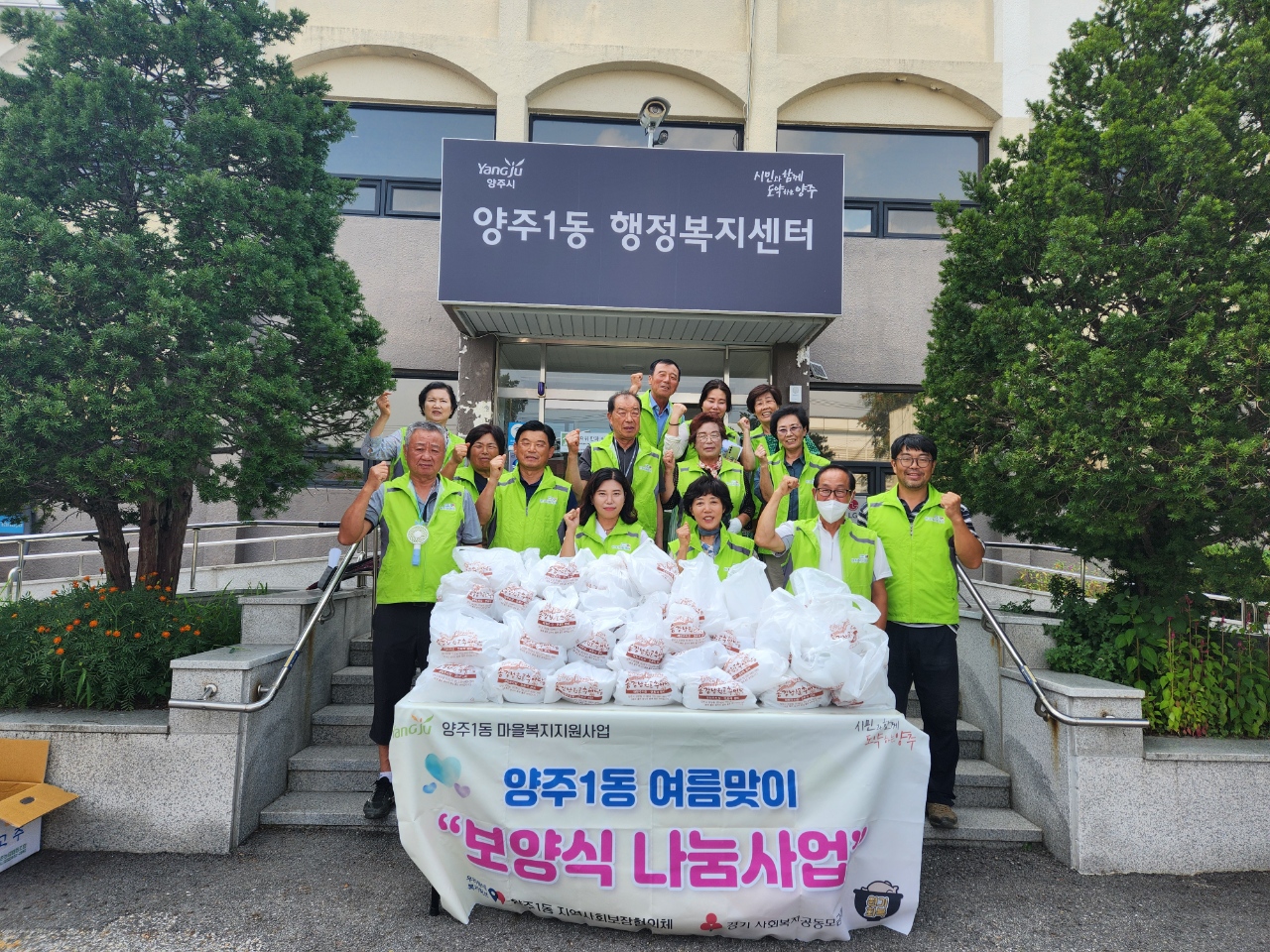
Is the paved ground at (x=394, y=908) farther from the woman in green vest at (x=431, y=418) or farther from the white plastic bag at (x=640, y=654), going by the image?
the woman in green vest at (x=431, y=418)

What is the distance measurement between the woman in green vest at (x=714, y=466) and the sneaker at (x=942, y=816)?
1.80m

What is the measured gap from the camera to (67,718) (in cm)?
389

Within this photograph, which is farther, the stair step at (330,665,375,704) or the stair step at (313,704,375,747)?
the stair step at (330,665,375,704)

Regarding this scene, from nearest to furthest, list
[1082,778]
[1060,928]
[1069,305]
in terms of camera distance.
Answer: [1060,928]
[1082,778]
[1069,305]

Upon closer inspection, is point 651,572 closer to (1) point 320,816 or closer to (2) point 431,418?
(2) point 431,418

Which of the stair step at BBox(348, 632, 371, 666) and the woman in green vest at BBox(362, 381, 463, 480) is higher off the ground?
the woman in green vest at BBox(362, 381, 463, 480)

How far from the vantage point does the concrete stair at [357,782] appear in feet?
13.0

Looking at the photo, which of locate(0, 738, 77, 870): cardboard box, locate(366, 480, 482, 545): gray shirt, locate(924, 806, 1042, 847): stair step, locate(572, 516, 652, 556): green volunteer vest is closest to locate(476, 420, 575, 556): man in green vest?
locate(366, 480, 482, 545): gray shirt

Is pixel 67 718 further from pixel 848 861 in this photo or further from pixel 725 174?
pixel 725 174

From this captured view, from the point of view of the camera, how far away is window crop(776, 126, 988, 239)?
972 cm

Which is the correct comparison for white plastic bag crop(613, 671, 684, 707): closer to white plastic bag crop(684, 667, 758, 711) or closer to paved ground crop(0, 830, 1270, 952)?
white plastic bag crop(684, 667, 758, 711)

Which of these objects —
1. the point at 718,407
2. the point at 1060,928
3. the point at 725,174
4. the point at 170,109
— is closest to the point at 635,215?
the point at 725,174

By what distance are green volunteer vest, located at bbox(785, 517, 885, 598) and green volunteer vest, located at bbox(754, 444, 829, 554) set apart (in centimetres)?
45

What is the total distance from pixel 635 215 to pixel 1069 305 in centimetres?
434
